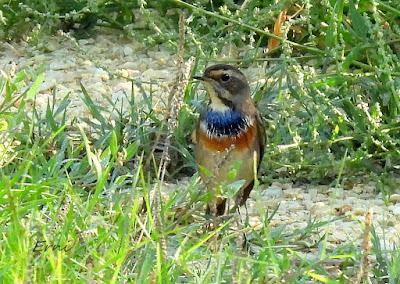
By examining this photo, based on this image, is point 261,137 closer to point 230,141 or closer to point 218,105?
point 230,141

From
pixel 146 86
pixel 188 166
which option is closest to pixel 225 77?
pixel 188 166

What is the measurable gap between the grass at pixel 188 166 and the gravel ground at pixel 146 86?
0.28 feet

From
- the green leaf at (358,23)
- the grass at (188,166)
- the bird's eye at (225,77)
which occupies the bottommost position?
the grass at (188,166)

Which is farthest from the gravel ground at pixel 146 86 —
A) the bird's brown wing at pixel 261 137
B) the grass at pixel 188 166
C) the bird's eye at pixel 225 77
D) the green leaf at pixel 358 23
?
the green leaf at pixel 358 23

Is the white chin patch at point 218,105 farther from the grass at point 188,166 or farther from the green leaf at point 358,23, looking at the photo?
the green leaf at point 358,23

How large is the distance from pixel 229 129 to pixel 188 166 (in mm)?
424

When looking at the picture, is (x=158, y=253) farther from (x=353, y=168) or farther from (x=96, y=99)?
(x=96, y=99)

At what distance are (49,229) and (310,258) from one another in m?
1.01

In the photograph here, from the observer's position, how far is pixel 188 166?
588 cm

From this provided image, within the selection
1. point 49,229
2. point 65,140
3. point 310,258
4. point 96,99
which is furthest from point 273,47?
point 49,229

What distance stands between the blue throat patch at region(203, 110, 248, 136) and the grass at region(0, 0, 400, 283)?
16 centimetres

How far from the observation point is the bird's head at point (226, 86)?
5.60m

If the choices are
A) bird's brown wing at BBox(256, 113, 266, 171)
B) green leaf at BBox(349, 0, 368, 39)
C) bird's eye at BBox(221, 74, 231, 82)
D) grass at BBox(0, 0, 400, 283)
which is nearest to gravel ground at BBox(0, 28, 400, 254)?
grass at BBox(0, 0, 400, 283)

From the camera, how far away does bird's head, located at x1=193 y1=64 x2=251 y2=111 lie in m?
5.60
